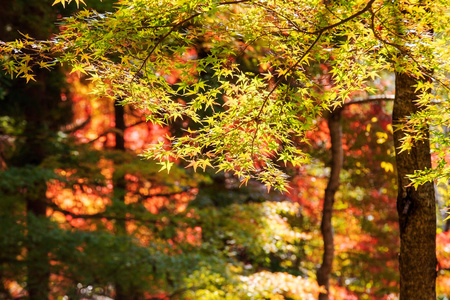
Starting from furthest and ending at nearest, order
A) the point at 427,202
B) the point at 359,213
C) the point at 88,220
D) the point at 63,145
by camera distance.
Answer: the point at 359,213 < the point at 88,220 < the point at 63,145 < the point at 427,202

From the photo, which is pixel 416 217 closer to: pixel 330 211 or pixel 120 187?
pixel 330 211

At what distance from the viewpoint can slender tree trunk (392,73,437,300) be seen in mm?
4203

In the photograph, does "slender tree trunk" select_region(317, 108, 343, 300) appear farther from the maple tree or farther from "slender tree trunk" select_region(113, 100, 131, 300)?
the maple tree

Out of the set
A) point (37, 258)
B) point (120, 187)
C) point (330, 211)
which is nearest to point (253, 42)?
point (330, 211)

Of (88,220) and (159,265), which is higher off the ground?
(88,220)

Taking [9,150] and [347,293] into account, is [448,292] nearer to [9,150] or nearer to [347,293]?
[347,293]

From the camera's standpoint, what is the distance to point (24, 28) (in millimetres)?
9523

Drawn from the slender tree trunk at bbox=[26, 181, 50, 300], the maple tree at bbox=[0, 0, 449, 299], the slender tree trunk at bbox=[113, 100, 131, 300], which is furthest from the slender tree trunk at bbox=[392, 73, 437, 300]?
the slender tree trunk at bbox=[26, 181, 50, 300]

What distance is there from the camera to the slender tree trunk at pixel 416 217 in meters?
4.20

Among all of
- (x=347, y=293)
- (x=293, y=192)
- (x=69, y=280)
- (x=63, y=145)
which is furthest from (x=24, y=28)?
(x=347, y=293)

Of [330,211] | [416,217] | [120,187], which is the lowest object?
[416,217]

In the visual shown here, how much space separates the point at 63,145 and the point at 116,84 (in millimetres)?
6449

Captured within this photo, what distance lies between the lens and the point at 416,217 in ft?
13.8

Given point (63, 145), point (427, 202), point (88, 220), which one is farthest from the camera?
point (88, 220)
